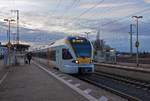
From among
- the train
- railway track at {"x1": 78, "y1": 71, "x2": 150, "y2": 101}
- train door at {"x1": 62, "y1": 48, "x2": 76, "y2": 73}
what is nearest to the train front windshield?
the train

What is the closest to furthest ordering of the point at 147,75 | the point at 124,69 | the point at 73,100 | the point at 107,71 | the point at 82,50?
the point at 73,100, the point at 147,75, the point at 82,50, the point at 124,69, the point at 107,71

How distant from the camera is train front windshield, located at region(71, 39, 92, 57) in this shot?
34.1 metres

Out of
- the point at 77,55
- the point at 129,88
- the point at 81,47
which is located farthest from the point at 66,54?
Answer: the point at 129,88

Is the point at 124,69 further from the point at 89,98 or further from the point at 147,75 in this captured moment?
the point at 89,98

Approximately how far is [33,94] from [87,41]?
16734 mm

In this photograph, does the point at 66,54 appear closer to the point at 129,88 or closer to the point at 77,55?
the point at 77,55

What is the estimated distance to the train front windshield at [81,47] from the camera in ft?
112

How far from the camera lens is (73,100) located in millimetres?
16406

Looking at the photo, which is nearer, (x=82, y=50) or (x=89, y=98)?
(x=89, y=98)

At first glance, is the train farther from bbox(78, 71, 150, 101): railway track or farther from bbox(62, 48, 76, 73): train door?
bbox(78, 71, 150, 101): railway track

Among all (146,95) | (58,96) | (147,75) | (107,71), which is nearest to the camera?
(58,96)

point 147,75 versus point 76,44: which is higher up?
point 76,44

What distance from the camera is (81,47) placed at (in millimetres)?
34469

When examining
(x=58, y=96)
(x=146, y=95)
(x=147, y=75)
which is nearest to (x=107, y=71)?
(x=147, y=75)
